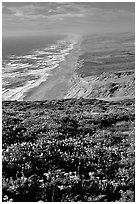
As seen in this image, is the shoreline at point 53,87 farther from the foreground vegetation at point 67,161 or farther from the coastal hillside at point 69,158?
the foreground vegetation at point 67,161

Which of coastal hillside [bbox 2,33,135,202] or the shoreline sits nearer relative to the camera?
coastal hillside [bbox 2,33,135,202]

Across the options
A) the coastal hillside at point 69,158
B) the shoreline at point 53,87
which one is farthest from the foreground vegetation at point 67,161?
the shoreline at point 53,87

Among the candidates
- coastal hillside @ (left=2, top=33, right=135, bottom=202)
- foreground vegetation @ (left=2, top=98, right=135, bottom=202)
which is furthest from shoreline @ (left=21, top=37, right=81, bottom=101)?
foreground vegetation @ (left=2, top=98, right=135, bottom=202)

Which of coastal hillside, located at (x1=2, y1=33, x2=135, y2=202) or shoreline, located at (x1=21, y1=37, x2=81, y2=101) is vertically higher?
coastal hillside, located at (x1=2, y1=33, x2=135, y2=202)

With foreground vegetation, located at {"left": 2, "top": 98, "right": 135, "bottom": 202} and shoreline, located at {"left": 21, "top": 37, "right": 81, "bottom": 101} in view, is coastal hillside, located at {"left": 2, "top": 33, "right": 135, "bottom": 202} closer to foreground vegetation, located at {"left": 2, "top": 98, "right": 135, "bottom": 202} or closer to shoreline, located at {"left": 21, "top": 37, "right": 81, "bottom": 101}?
foreground vegetation, located at {"left": 2, "top": 98, "right": 135, "bottom": 202}

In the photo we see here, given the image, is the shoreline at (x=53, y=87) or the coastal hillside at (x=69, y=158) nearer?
the coastal hillside at (x=69, y=158)

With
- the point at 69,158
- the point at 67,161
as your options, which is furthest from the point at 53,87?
the point at 67,161

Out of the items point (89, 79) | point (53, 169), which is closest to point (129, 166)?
point (53, 169)

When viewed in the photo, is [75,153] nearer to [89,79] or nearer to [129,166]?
[129,166]
